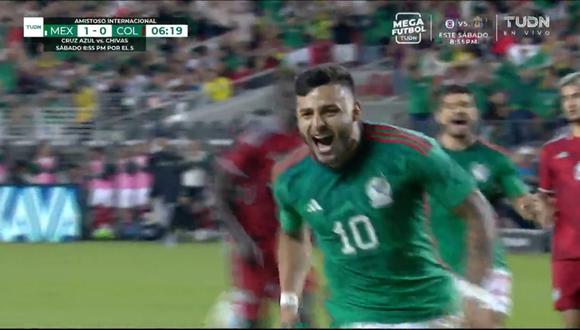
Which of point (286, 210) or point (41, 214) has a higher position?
point (286, 210)

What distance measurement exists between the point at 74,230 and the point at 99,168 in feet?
3.60

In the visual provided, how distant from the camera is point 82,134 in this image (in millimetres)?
22734

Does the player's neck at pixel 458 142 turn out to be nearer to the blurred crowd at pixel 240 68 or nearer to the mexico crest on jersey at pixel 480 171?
the mexico crest on jersey at pixel 480 171

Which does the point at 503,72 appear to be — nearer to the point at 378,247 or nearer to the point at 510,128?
the point at 510,128

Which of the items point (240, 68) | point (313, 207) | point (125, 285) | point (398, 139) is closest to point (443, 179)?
point (398, 139)

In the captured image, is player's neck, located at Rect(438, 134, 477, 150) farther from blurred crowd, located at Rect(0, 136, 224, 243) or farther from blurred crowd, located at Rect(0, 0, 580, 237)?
blurred crowd, located at Rect(0, 136, 224, 243)

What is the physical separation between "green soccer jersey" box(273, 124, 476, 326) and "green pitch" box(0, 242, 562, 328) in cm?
611

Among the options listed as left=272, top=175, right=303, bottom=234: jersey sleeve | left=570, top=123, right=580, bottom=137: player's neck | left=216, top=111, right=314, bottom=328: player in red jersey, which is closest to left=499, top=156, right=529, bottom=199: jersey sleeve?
left=570, top=123, right=580, bottom=137: player's neck

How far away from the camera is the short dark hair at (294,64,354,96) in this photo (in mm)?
4938

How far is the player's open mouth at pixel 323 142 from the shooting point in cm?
484

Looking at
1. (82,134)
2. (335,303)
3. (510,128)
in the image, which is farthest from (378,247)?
(82,134)

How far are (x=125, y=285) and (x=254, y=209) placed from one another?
22.0 ft

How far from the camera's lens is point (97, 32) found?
23.7 metres

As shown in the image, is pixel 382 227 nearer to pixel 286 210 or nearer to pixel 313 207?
pixel 313 207
